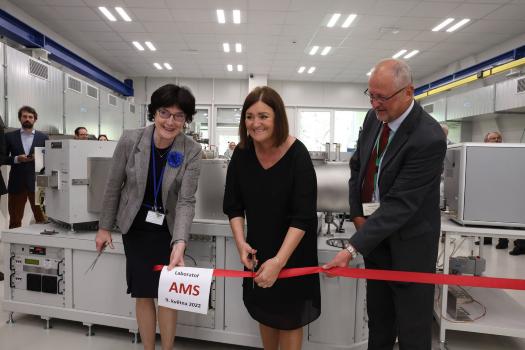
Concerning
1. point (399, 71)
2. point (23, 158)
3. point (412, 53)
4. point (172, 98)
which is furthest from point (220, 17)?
point (399, 71)

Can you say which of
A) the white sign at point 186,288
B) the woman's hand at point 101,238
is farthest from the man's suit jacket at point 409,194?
the woman's hand at point 101,238

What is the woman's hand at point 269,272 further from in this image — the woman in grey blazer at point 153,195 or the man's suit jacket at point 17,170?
the man's suit jacket at point 17,170

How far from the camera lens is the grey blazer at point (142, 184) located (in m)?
1.51

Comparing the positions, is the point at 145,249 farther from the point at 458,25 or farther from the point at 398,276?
the point at 458,25

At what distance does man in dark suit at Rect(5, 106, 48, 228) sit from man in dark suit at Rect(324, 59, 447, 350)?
368cm

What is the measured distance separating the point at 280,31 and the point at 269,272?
18.4ft

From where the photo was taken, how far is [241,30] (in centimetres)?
601

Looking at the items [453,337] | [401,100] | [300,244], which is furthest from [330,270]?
[453,337]

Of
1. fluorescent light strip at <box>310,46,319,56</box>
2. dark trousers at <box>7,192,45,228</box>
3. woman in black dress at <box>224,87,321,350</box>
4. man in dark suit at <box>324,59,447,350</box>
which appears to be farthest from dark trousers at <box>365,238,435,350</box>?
fluorescent light strip at <box>310,46,319,56</box>

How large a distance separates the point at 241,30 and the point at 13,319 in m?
5.18

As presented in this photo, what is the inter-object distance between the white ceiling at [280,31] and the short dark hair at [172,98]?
13.2ft

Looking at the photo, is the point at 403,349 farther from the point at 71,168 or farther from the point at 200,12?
the point at 200,12

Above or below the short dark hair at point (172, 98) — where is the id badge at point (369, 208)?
below

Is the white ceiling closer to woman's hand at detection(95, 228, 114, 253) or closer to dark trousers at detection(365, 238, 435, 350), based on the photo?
woman's hand at detection(95, 228, 114, 253)
